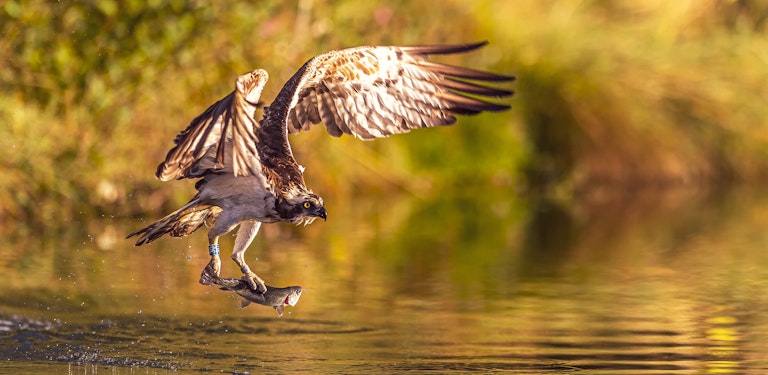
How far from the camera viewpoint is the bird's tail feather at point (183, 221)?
863 centimetres

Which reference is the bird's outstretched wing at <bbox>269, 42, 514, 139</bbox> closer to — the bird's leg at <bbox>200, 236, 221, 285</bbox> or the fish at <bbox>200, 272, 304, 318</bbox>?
the bird's leg at <bbox>200, 236, 221, 285</bbox>

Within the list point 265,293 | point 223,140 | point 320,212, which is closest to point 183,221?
point 265,293

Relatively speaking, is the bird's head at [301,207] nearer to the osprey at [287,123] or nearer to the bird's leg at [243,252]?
the osprey at [287,123]

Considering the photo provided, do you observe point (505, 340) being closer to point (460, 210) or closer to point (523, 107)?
point (460, 210)

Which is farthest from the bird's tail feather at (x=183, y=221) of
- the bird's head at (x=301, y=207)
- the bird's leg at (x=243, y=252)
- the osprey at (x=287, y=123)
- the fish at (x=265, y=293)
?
the bird's head at (x=301, y=207)

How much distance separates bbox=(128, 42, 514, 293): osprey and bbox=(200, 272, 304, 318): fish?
0.04 meters

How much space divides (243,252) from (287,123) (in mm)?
713

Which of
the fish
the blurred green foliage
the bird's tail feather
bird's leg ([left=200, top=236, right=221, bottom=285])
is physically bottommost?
the fish

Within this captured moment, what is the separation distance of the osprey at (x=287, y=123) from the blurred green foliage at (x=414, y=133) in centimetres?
527

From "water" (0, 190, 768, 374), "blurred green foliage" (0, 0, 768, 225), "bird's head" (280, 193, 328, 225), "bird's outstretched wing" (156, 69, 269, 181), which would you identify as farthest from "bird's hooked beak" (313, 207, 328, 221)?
"blurred green foliage" (0, 0, 768, 225)

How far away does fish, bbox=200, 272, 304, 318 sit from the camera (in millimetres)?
8555

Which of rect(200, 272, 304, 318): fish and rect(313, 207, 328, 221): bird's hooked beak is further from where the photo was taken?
rect(200, 272, 304, 318): fish

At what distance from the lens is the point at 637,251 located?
14.2m

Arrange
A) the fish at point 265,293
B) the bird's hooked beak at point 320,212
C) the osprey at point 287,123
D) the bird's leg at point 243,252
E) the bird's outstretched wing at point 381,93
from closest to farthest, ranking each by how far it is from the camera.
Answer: the osprey at point 287,123, the bird's hooked beak at point 320,212, the fish at point 265,293, the bird's leg at point 243,252, the bird's outstretched wing at point 381,93
